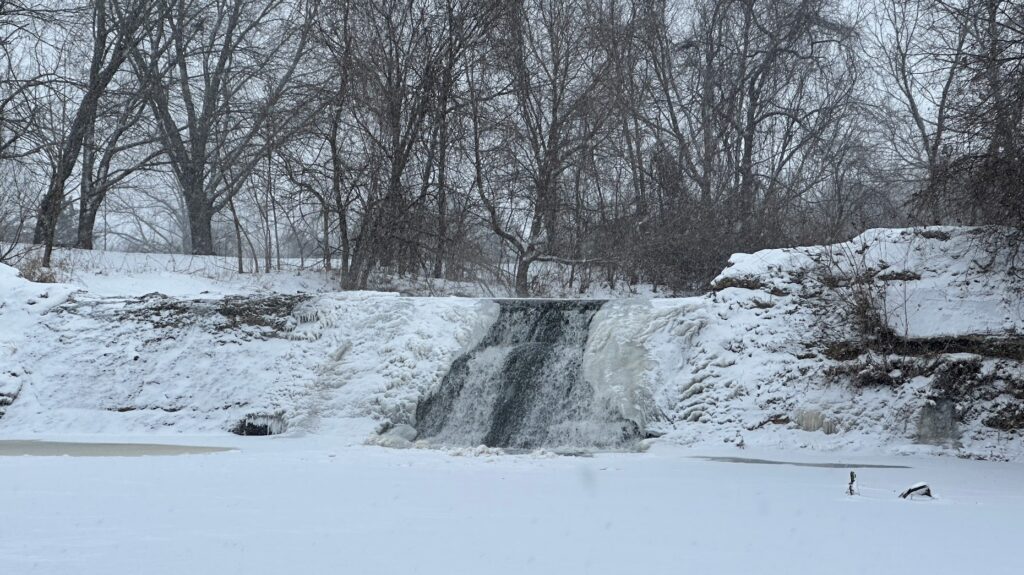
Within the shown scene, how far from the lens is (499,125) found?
19953mm

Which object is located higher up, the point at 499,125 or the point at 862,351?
the point at 499,125

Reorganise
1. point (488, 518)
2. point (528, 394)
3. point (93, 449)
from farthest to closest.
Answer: point (528, 394), point (93, 449), point (488, 518)

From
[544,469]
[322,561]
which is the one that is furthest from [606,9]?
[322,561]

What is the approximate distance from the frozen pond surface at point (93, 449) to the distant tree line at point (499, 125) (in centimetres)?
833

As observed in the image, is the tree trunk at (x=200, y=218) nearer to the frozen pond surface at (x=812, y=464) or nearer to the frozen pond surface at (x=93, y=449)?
the frozen pond surface at (x=93, y=449)

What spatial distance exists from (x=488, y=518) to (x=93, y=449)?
591 centimetres

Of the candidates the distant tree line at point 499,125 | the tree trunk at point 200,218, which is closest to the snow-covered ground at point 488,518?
the distant tree line at point 499,125

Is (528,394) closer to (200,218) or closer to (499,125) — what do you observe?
(499,125)

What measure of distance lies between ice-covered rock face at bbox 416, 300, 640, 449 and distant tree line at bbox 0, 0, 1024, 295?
6.35 m

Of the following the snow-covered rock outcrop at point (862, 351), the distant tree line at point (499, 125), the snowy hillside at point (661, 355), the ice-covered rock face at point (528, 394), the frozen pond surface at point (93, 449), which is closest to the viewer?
the frozen pond surface at point (93, 449)

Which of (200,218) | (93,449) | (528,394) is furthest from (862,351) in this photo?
(200,218)

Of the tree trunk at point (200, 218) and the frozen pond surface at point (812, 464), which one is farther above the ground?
the tree trunk at point (200, 218)

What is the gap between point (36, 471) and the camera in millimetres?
7355

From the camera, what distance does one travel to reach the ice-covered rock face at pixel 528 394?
10.8 meters
